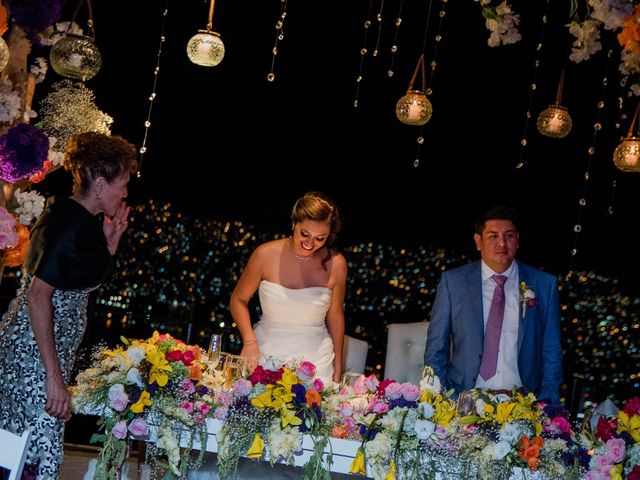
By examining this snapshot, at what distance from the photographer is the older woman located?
379 centimetres

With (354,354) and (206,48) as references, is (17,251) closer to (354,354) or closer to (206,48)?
(206,48)

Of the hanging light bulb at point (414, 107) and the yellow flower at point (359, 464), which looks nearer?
the yellow flower at point (359, 464)

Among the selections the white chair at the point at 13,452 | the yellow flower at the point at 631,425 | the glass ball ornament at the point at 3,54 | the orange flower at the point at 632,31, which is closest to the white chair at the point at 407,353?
the yellow flower at the point at 631,425

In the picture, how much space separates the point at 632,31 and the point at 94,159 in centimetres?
209

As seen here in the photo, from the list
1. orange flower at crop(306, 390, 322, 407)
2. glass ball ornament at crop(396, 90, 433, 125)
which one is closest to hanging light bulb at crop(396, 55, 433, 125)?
glass ball ornament at crop(396, 90, 433, 125)

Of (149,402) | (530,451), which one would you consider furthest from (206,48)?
(530,451)

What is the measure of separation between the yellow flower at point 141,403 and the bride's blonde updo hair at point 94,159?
85cm

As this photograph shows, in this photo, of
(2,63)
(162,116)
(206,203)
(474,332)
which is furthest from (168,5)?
(474,332)

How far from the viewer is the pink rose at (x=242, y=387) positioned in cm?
365

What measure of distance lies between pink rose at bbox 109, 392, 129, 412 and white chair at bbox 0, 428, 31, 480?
949 mm

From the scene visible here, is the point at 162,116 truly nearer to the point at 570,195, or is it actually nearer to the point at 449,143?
the point at 449,143

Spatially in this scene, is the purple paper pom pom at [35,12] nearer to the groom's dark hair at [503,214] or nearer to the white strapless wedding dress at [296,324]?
the white strapless wedding dress at [296,324]

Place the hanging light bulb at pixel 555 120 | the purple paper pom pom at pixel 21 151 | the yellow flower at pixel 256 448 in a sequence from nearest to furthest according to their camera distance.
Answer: the yellow flower at pixel 256 448, the purple paper pom pom at pixel 21 151, the hanging light bulb at pixel 555 120

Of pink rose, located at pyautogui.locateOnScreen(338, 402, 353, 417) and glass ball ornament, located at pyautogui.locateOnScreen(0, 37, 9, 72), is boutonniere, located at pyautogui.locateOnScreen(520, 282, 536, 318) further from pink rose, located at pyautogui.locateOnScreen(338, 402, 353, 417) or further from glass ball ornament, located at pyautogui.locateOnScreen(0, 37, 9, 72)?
glass ball ornament, located at pyautogui.locateOnScreen(0, 37, 9, 72)
